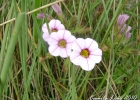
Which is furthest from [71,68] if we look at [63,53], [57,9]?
[57,9]

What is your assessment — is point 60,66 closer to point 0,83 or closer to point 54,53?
point 54,53

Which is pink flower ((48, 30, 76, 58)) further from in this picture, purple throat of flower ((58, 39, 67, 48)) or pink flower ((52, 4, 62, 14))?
pink flower ((52, 4, 62, 14))

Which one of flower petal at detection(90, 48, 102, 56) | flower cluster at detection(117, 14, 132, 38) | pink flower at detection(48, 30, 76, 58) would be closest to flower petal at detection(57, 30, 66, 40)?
pink flower at detection(48, 30, 76, 58)

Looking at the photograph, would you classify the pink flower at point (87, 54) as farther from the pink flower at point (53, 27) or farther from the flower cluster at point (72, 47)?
the pink flower at point (53, 27)

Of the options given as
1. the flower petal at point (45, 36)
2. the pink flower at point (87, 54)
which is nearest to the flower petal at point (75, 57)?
the pink flower at point (87, 54)

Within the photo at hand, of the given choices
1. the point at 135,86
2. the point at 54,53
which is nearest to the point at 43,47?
the point at 54,53

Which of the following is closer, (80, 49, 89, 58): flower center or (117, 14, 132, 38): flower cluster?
(80, 49, 89, 58): flower center

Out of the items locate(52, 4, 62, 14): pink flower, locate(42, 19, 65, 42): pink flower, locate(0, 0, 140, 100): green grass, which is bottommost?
locate(0, 0, 140, 100): green grass

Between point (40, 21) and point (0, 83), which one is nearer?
point (0, 83)
